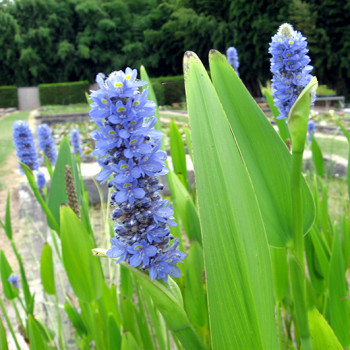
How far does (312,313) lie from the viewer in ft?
1.96

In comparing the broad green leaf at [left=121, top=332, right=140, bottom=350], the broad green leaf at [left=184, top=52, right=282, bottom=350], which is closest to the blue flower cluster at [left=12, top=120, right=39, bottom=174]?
the broad green leaf at [left=121, top=332, right=140, bottom=350]

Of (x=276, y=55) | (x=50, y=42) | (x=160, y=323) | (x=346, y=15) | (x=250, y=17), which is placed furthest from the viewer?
(x=50, y=42)

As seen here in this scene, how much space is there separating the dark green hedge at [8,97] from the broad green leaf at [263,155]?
18089 mm

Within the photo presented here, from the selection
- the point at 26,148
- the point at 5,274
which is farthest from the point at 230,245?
the point at 26,148

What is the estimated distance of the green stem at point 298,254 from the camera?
0.43 metres

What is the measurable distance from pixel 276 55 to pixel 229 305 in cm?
42

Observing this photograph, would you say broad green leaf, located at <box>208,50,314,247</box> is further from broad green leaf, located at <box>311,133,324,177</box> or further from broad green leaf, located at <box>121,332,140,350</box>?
broad green leaf, located at <box>311,133,324,177</box>

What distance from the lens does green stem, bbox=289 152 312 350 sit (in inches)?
17.1

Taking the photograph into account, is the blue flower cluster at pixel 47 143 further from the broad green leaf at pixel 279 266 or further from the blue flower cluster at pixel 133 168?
the blue flower cluster at pixel 133 168

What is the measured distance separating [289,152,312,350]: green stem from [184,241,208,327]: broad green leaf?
246 mm

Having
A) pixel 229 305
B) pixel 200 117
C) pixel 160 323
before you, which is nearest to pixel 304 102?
pixel 200 117

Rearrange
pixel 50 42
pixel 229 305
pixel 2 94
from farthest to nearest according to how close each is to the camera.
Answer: pixel 50 42 → pixel 2 94 → pixel 229 305

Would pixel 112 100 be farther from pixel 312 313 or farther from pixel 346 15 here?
pixel 346 15

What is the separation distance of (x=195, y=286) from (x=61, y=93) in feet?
55.9
